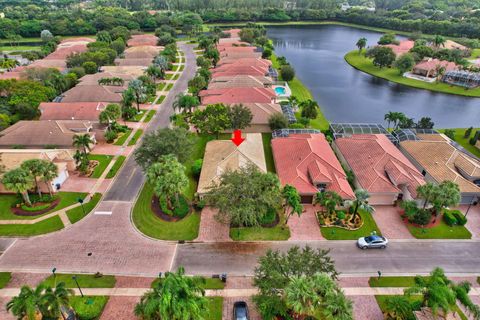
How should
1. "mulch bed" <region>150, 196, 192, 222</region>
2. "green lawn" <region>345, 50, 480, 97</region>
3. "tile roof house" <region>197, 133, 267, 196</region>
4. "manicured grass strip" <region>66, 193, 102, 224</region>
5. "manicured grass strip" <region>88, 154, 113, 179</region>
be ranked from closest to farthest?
"mulch bed" <region>150, 196, 192, 222</region>, "manicured grass strip" <region>66, 193, 102, 224</region>, "tile roof house" <region>197, 133, 267, 196</region>, "manicured grass strip" <region>88, 154, 113, 179</region>, "green lawn" <region>345, 50, 480, 97</region>

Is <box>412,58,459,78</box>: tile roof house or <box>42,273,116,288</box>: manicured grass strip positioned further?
<box>412,58,459,78</box>: tile roof house

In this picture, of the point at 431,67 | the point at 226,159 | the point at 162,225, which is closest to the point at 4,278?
the point at 162,225

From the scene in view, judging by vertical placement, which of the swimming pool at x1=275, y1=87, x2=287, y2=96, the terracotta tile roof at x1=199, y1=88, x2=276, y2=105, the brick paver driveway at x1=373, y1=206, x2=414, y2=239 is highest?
the terracotta tile roof at x1=199, y1=88, x2=276, y2=105

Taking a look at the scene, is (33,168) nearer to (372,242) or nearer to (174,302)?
(174,302)

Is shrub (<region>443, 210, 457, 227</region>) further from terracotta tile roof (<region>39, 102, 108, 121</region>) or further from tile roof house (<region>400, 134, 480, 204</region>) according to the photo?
terracotta tile roof (<region>39, 102, 108, 121</region>)

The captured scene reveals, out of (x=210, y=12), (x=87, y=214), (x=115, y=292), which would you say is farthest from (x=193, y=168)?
(x=210, y=12)

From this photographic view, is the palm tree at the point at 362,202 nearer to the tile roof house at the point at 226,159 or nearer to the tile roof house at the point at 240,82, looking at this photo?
the tile roof house at the point at 226,159

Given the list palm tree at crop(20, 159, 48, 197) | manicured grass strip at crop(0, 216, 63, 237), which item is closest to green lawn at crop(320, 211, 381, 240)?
manicured grass strip at crop(0, 216, 63, 237)
